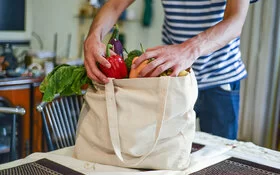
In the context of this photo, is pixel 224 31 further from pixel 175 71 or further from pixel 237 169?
Answer: pixel 237 169

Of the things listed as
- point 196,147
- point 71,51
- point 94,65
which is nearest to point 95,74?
point 94,65

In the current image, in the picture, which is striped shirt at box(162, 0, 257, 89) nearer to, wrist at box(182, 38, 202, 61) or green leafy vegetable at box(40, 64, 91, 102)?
wrist at box(182, 38, 202, 61)

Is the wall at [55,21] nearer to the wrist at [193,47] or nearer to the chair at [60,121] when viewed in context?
the chair at [60,121]

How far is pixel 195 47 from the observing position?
3.42 feet

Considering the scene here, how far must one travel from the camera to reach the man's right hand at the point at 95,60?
0.96 m

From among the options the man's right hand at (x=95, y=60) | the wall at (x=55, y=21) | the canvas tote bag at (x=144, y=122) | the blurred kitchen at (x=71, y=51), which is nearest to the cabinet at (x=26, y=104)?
the blurred kitchen at (x=71, y=51)

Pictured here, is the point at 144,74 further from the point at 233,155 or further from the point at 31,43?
the point at 31,43

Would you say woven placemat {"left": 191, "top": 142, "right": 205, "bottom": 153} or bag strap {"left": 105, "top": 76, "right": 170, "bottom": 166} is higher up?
bag strap {"left": 105, "top": 76, "right": 170, "bottom": 166}

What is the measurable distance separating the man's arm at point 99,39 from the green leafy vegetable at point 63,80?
0.04 meters

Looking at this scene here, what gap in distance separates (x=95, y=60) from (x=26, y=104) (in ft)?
4.89

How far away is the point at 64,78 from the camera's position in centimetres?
104

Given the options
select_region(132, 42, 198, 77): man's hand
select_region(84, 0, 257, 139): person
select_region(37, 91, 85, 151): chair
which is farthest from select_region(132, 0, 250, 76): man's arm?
select_region(37, 91, 85, 151): chair

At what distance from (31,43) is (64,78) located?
228cm

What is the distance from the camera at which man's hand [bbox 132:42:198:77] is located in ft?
3.03
